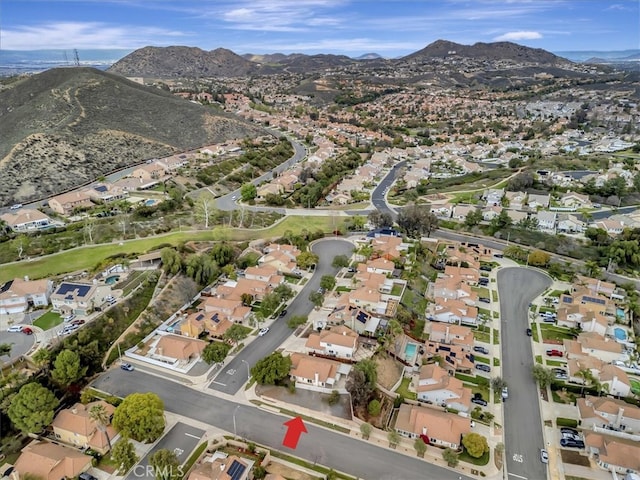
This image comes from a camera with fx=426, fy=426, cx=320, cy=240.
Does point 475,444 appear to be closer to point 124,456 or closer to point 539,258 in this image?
point 124,456

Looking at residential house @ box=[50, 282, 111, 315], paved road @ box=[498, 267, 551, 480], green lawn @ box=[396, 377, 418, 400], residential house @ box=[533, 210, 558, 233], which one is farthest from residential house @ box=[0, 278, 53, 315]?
residential house @ box=[533, 210, 558, 233]

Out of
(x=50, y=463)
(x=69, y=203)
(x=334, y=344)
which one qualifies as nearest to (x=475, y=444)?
(x=334, y=344)

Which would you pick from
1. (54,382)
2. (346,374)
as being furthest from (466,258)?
(54,382)

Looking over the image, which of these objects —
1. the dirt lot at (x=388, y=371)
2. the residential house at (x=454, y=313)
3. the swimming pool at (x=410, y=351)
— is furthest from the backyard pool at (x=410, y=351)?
the residential house at (x=454, y=313)

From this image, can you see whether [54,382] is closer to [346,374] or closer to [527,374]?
[346,374]

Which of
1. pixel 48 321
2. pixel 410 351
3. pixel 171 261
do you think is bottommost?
pixel 410 351

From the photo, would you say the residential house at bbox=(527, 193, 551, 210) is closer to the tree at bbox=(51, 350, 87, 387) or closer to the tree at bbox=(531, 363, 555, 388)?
the tree at bbox=(531, 363, 555, 388)
